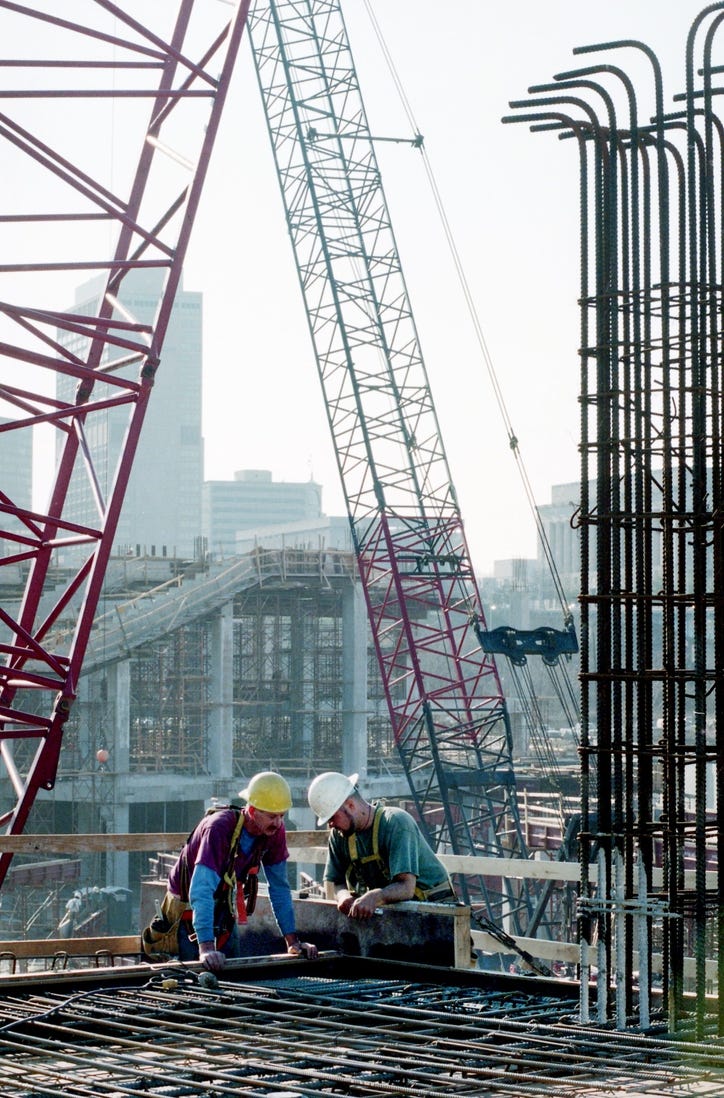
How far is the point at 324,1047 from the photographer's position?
21.8ft

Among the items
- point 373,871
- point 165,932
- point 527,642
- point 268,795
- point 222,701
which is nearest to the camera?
point 268,795

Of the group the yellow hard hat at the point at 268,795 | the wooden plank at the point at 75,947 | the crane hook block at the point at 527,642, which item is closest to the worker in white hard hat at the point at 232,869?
the yellow hard hat at the point at 268,795

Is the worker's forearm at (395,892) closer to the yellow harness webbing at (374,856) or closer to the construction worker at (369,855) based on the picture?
the construction worker at (369,855)

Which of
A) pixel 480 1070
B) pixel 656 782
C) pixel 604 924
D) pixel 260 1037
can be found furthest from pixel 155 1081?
pixel 656 782

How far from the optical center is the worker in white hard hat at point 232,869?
27.7 ft

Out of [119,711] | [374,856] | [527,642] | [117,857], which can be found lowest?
[117,857]

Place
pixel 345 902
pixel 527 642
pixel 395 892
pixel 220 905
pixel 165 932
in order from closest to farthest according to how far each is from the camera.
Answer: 1. pixel 220 905
2. pixel 395 892
3. pixel 345 902
4. pixel 165 932
5. pixel 527 642

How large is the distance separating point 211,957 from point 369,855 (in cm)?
145

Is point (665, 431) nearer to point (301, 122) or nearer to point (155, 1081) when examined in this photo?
point (155, 1081)

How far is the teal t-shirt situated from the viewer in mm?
9234

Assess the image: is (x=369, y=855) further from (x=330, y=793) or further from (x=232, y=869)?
(x=232, y=869)

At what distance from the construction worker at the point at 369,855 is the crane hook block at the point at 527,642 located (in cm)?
2030

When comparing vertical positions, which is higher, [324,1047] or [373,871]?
[373,871]

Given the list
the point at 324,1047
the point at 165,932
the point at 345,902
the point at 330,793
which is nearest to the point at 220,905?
the point at 165,932
